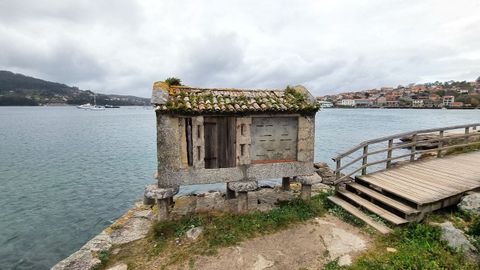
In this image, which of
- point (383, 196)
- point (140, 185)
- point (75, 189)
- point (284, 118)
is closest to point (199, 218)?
point (284, 118)

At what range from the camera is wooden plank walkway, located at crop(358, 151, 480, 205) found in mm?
7512

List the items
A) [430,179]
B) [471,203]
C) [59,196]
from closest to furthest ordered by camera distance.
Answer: [471,203]
[430,179]
[59,196]

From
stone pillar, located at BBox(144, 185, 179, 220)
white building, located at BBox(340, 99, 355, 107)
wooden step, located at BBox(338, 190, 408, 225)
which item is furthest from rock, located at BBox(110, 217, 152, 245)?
white building, located at BBox(340, 99, 355, 107)

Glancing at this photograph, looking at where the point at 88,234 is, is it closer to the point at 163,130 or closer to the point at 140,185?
the point at 140,185

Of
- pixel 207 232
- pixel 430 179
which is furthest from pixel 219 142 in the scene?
pixel 430 179

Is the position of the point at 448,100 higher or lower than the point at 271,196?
higher

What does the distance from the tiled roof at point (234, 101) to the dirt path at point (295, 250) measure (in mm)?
3738

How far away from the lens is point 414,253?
5.50m

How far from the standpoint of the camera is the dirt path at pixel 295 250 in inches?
228

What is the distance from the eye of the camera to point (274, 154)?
8.40 m

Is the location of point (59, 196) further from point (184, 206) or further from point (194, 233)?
point (194, 233)

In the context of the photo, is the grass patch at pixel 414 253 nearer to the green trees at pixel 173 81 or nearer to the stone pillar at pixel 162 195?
the stone pillar at pixel 162 195

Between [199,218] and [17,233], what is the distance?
9.97 metres

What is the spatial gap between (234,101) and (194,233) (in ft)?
13.7
